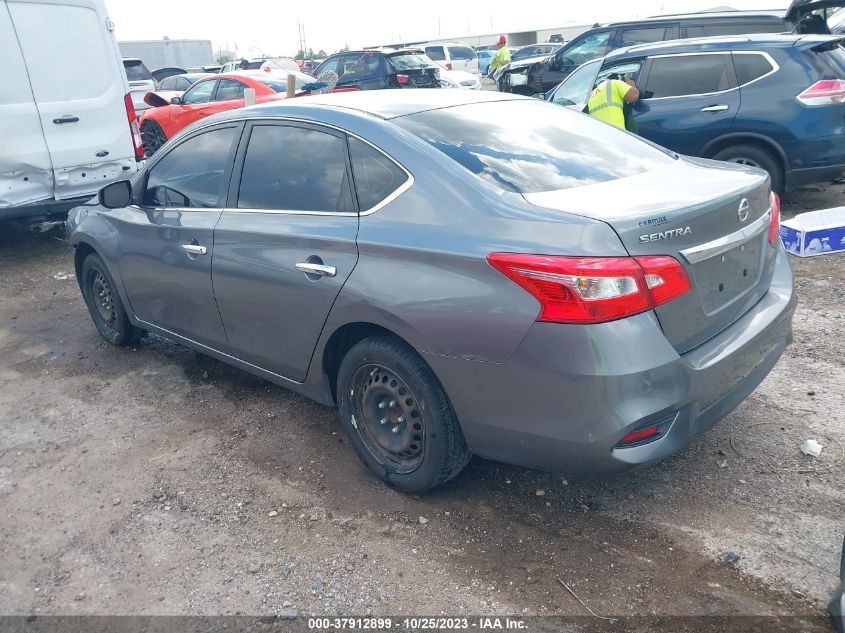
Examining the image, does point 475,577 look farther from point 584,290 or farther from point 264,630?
point 584,290

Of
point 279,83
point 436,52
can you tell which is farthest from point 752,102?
point 436,52

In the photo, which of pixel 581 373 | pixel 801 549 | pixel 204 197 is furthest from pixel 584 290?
pixel 204 197

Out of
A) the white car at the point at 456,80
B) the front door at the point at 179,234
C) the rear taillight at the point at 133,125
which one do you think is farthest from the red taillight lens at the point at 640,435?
the white car at the point at 456,80

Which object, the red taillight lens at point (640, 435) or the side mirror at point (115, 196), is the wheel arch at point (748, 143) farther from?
the side mirror at point (115, 196)

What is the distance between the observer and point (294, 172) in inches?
139

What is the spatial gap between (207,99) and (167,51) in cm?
3789

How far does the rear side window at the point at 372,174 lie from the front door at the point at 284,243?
0.20 feet

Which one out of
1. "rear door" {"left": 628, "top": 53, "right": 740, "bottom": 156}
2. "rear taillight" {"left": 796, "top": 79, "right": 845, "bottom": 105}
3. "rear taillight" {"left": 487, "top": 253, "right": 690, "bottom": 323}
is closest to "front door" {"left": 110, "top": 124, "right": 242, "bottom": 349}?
"rear taillight" {"left": 487, "top": 253, "right": 690, "bottom": 323}

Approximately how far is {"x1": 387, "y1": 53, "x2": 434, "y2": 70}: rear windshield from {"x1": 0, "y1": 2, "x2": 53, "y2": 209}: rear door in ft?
28.4

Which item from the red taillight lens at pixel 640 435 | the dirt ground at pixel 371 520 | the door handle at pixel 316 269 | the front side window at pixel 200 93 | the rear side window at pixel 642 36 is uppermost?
the rear side window at pixel 642 36

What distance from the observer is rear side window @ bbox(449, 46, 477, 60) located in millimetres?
27359

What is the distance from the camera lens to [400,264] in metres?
2.94

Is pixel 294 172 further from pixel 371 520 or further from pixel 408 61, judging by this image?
pixel 408 61

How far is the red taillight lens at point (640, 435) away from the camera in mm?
2564
